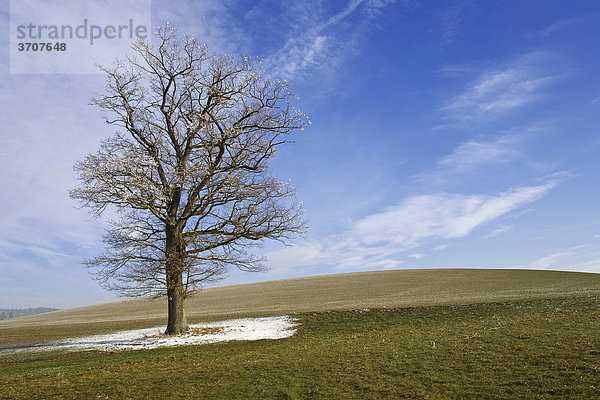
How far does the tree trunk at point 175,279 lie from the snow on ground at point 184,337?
843 millimetres

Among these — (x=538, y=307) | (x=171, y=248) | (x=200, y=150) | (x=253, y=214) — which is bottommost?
(x=538, y=307)

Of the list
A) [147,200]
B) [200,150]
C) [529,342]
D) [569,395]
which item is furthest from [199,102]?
[569,395]

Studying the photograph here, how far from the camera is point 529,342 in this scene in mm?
13172

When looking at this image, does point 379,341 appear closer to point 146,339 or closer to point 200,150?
point 146,339

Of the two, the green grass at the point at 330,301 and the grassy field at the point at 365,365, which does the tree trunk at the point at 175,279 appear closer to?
the grassy field at the point at 365,365

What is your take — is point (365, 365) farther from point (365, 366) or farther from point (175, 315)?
Result: point (175, 315)

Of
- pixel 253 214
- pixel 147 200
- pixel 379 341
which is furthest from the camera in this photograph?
pixel 253 214

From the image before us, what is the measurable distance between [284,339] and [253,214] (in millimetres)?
8159

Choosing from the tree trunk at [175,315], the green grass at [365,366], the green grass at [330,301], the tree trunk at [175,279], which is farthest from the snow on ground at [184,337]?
the green grass at [330,301]

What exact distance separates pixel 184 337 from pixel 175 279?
3.45 m

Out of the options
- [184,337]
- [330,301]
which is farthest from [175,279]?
[330,301]

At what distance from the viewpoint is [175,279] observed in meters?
23.3

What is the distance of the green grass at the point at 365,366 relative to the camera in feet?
30.8

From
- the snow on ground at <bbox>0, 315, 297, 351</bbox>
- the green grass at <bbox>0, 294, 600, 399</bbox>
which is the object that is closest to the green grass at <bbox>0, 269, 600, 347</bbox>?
the snow on ground at <bbox>0, 315, 297, 351</bbox>
